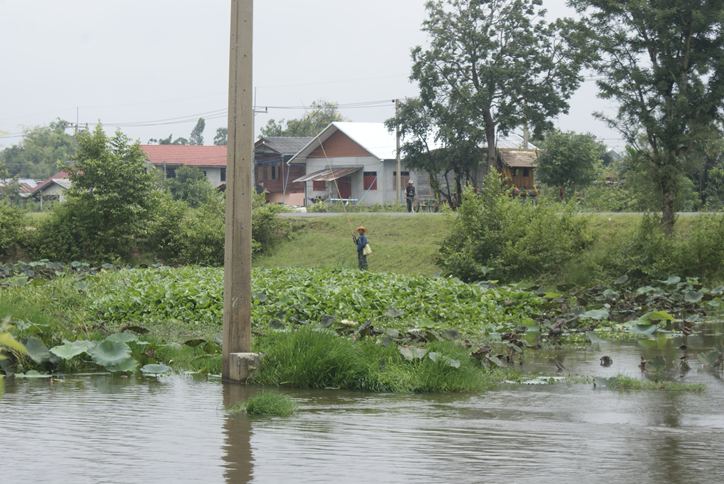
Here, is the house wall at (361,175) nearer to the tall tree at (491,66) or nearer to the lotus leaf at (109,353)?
the tall tree at (491,66)

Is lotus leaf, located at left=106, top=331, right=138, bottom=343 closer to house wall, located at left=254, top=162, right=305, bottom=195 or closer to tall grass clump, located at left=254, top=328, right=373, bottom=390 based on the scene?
tall grass clump, located at left=254, top=328, right=373, bottom=390

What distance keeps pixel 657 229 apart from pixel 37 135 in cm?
10610

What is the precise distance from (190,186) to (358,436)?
53.1 meters

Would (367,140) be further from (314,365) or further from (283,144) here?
(314,365)

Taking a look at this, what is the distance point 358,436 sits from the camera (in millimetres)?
8906

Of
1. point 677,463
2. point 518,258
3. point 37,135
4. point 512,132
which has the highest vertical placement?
point 37,135

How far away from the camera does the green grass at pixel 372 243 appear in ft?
111

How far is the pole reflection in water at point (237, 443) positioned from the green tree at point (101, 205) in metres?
26.2

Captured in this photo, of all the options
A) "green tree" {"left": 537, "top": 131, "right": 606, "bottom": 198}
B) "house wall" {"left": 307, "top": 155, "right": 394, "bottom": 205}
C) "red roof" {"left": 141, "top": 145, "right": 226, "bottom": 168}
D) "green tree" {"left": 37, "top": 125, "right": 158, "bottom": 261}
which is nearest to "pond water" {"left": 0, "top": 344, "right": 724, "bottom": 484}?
"green tree" {"left": 37, "top": 125, "right": 158, "bottom": 261}

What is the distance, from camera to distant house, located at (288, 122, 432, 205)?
2517 inches

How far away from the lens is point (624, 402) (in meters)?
11.1

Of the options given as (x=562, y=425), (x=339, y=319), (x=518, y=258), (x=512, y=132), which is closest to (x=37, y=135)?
(x=512, y=132)

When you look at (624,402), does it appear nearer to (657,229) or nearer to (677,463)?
(677,463)

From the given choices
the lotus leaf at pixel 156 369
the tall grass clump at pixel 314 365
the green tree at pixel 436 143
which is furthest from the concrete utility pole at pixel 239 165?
the green tree at pixel 436 143
